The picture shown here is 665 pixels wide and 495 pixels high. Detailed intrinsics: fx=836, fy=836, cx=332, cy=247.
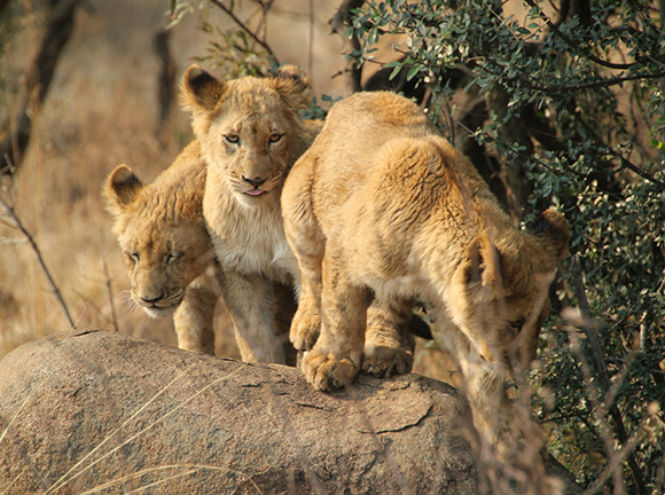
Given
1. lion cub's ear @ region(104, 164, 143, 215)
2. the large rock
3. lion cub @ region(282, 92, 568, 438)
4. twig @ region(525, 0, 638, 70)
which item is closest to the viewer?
lion cub @ region(282, 92, 568, 438)

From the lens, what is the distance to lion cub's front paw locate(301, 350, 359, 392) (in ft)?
12.5

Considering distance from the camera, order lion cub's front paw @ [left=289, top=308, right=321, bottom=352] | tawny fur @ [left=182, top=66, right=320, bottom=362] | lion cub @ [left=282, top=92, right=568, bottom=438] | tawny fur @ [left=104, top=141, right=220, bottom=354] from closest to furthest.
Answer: lion cub @ [left=282, top=92, right=568, bottom=438] < lion cub's front paw @ [left=289, top=308, right=321, bottom=352] < tawny fur @ [left=182, top=66, right=320, bottom=362] < tawny fur @ [left=104, top=141, right=220, bottom=354]

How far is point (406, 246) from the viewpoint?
3480 millimetres

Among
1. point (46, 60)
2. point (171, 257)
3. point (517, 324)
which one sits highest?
point (517, 324)

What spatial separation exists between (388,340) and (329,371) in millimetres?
Result: 532

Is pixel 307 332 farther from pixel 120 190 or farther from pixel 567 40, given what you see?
pixel 567 40

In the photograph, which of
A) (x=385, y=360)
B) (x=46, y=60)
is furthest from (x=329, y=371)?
(x=46, y=60)

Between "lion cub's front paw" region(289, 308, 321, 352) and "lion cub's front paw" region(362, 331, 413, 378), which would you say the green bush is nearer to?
"lion cub's front paw" region(362, 331, 413, 378)

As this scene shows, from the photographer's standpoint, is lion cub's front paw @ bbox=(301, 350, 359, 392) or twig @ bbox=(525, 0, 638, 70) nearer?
lion cub's front paw @ bbox=(301, 350, 359, 392)

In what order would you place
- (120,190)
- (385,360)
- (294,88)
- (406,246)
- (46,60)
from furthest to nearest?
(46,60)
(120,190)
(294,88)
(385,360)
(406,246)

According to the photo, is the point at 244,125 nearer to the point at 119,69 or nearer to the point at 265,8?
the point at 265,8

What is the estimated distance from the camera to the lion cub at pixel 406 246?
3232mm

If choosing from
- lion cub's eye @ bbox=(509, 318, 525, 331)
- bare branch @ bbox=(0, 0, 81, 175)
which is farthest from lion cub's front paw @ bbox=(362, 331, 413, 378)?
bare branch @ bbox=(0, 0, 81, 175)

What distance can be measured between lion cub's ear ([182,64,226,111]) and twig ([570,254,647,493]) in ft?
6.92
